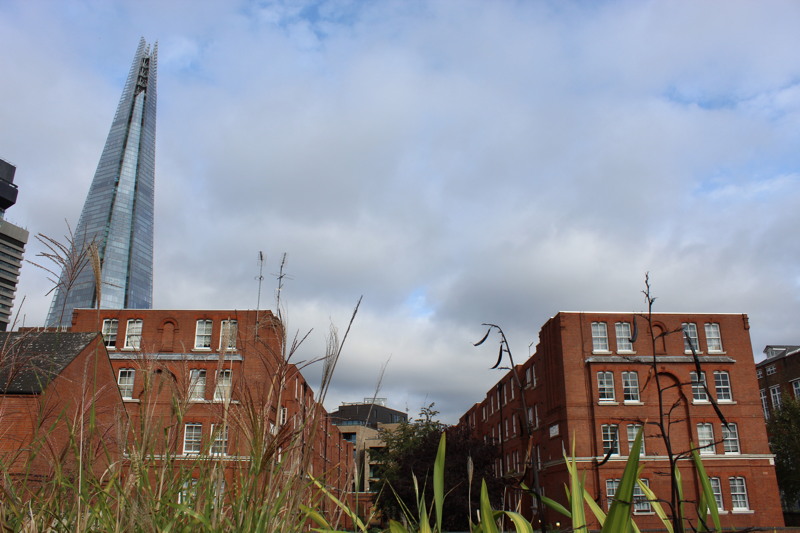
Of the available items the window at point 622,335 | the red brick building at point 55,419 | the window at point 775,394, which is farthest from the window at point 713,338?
the red brick building at point 55,419

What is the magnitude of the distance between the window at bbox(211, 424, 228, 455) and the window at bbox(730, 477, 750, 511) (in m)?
41.7

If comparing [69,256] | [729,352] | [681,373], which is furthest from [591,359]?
[69,256]

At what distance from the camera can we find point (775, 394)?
205ft

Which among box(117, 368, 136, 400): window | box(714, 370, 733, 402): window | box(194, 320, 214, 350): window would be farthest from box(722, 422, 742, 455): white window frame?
box(117, 368, 136, 400): window

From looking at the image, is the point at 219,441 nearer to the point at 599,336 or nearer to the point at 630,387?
the point at 599,336

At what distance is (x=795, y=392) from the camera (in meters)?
58.5

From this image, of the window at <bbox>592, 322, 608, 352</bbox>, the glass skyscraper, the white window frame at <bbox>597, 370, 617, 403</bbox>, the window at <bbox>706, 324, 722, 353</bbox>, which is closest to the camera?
the white window frame at <bbox>597, 370, 617, 403</bbox>

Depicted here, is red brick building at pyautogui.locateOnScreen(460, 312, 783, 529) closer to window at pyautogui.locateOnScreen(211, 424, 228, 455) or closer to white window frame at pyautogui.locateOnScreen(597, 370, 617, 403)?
white window frame at pyautogui.locateOnScreen(597, 370, 617, 403)

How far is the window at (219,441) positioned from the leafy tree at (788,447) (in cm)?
4967

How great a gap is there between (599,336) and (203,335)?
2671cm

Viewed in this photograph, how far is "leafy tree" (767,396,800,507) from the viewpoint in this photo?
43.4 m

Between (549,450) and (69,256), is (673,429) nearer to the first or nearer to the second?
(549,450)

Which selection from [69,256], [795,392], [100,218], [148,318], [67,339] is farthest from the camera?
[100,218]

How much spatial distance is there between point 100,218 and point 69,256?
153 metres
